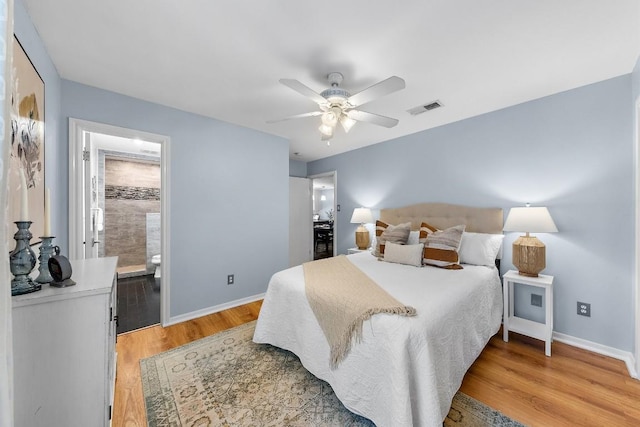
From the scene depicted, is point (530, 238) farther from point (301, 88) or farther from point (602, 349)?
point (301, 88)

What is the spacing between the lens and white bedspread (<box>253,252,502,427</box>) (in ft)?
4.24

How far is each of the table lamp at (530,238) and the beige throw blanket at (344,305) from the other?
4.99 ft

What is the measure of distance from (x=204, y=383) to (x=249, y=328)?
85 cm

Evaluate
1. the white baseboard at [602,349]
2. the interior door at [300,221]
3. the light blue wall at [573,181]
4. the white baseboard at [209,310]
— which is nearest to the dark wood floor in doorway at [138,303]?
the white baseboard at [209,310]

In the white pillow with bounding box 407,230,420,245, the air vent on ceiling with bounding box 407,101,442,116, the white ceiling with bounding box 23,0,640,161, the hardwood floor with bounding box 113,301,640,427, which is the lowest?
the hardwood floor with bounding box 113,301,640,427

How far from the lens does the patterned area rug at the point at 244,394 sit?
1524mm

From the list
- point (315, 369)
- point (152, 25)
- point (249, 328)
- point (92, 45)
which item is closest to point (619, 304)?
point (315, 369)

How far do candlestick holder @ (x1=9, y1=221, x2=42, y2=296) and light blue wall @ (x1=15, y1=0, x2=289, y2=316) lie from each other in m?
1.10

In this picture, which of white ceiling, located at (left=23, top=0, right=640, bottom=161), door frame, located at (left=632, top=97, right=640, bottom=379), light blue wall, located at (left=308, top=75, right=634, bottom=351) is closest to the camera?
white ceiling, located at (left=23, top=0, right=640, bottom=161)

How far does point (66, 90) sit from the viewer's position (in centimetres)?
226

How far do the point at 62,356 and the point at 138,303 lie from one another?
9.07 feet

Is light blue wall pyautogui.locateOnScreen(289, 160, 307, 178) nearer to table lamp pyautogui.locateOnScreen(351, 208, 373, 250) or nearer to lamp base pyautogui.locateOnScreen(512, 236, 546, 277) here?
table lamp pyautogui.locateOnScreen(351, 208, 373, 250)

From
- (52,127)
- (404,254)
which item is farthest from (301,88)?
(52,127)

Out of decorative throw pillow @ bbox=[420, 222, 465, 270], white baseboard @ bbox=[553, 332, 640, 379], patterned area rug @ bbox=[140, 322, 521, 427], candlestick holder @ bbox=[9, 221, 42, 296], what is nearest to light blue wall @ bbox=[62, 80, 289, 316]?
patterned area rug @ bbox=[140, 322, 521, 427]
